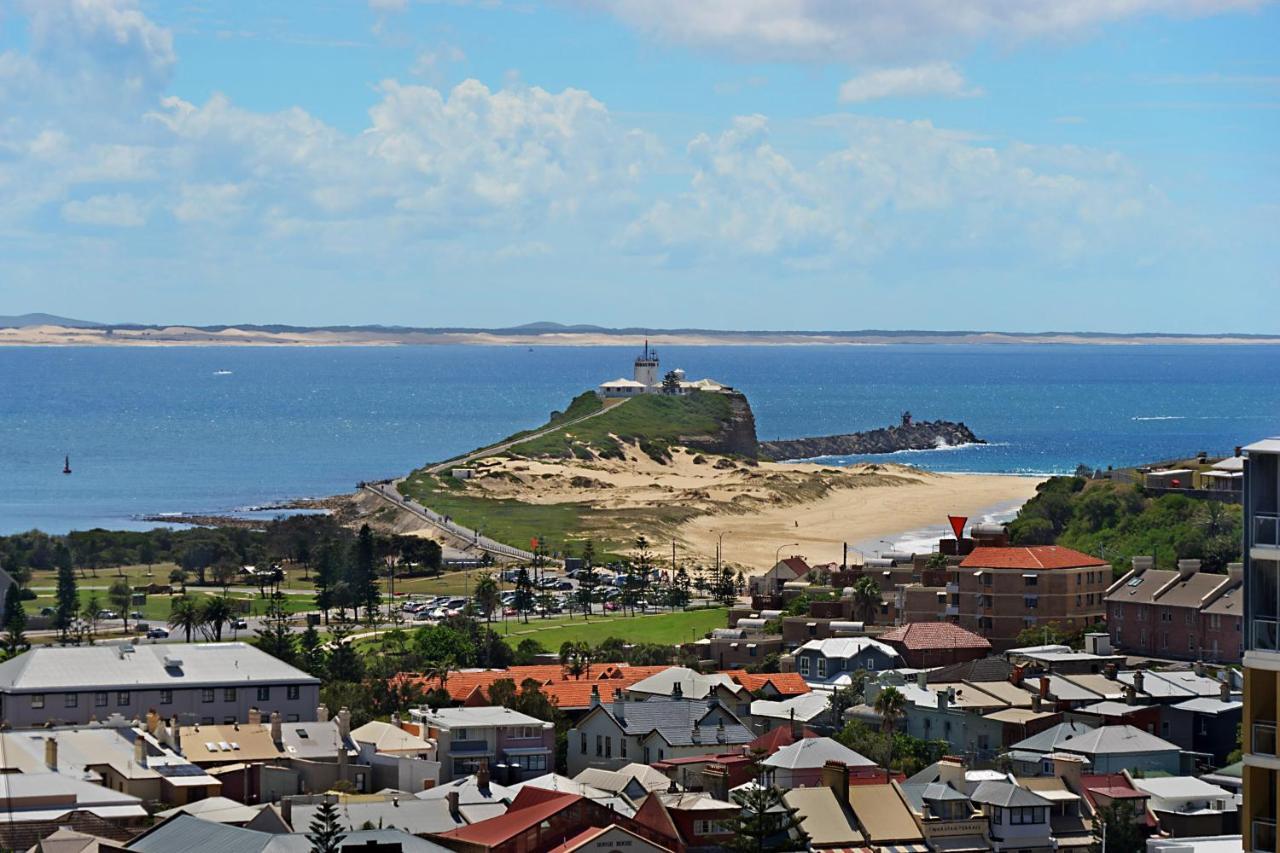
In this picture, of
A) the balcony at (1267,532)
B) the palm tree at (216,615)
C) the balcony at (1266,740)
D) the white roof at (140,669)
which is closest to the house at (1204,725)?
the white roof at (140,669)

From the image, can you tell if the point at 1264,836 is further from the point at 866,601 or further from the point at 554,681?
the point at 866,601

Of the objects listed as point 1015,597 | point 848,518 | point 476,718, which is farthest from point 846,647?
point 848,518

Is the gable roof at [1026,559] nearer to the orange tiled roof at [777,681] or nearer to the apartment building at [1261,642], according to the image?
the orange tiled roof at [777,681]

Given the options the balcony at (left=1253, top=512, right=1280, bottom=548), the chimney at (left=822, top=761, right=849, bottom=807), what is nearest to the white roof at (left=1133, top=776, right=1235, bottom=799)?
the chimney at (left=822, top=761, right=849, bottom=807)

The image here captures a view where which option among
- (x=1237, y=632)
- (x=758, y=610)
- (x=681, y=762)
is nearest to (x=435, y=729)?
(x=681, y=762)

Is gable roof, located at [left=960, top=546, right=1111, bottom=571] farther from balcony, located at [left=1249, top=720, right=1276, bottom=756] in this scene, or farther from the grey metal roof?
balcony, located at [left=1249, top=720, right=1276, bottom=756]
